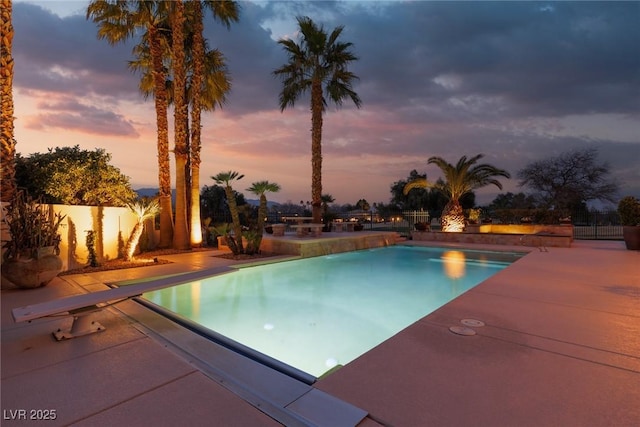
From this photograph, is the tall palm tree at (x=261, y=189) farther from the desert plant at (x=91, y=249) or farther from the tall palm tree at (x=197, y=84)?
the desert plant at (x=91, y=249)

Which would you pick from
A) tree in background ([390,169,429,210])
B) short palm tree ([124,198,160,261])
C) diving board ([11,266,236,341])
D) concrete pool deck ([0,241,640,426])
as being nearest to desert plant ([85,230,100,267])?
short palm tree ([124,198,160,261])

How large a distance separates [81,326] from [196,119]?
9.04 metres

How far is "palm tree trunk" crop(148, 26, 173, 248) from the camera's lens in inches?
405

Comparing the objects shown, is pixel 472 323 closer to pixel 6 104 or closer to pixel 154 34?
pixel 6 104

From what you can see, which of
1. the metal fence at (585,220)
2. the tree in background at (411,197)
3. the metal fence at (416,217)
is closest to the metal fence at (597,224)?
the metal fence at (585,220)

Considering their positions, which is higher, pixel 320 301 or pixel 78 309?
pixel 78 309

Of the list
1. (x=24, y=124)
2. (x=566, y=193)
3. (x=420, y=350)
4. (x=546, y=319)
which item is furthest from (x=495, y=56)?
(x=24, y=124)

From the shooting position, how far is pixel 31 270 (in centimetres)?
510

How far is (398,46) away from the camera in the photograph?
1508 cm

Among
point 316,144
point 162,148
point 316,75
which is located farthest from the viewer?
point 316,144

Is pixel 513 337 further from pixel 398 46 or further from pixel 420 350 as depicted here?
pixel 398 46

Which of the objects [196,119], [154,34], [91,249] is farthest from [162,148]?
[91,249]

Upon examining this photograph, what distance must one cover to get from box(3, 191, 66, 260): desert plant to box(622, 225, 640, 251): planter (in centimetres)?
1499

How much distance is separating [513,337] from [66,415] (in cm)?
359
